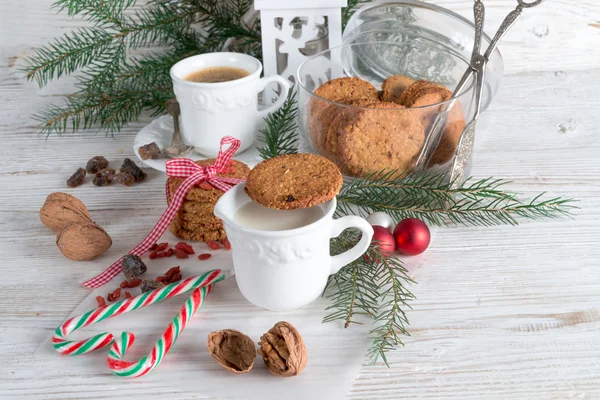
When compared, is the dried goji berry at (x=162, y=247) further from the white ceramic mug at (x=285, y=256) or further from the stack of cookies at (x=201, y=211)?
the white ceramic mug at (x=285, y=256)

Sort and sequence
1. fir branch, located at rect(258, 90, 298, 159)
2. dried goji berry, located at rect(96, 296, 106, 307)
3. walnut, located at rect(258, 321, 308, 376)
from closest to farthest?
walnut, located at rect(258, 321, 308, 376), dried goji berry, located at rect(96, 296, 106, 307), fir branch, located at rect(258, 90, 298, 159)

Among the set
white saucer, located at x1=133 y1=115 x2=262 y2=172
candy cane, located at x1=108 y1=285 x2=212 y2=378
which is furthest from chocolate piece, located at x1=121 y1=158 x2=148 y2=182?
candy cane, located at x1=108 y1=285 x2=212 y2=378

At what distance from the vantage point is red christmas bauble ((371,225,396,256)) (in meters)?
0.87

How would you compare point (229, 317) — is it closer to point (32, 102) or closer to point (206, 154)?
point (206, 154)

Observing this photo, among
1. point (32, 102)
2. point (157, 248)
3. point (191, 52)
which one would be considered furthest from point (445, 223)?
point (32, 102)

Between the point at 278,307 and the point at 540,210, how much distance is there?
0.46m

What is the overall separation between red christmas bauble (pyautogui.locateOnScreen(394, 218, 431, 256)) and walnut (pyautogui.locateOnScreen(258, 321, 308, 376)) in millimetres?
243

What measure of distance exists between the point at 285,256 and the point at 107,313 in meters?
0.24

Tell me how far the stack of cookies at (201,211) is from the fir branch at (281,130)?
8cm

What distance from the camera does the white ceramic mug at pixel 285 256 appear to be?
73 cm

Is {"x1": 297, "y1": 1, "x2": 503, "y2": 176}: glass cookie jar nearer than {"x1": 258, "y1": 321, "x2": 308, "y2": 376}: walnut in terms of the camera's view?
No

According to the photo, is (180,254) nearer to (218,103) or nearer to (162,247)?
(162,247)

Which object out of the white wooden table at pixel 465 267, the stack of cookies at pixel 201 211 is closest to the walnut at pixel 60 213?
the white wooden table at pixel 465 267

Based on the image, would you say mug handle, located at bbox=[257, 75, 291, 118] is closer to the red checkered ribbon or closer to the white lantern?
the white lantern
